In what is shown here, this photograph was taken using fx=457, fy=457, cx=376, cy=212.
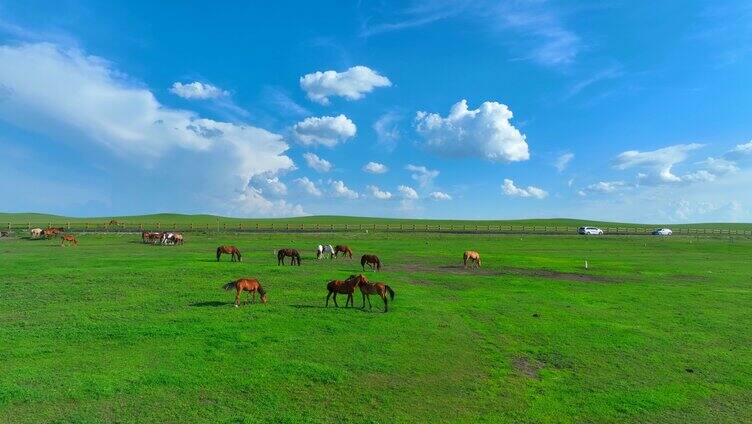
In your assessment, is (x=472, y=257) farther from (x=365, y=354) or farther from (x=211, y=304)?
(x=365, y=354)

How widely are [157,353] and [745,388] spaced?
1555 centimetres

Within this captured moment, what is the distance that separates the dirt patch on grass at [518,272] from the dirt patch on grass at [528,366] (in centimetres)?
1674

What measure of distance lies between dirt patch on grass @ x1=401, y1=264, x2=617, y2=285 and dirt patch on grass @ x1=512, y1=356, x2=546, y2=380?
16.7 meters

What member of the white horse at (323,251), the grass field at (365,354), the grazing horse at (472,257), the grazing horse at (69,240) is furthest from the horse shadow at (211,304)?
the grazing horse at (69,240)

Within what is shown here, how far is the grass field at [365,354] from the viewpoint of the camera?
33.1 feet

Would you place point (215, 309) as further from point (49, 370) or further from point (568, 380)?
point (568, 380)

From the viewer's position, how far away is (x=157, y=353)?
12.7 metres

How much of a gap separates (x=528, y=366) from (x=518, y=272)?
1953 centimetres

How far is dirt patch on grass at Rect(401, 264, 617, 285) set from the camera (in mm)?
29188

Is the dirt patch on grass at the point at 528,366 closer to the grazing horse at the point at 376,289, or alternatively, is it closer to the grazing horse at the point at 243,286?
the grazing horse at the point at 376,289

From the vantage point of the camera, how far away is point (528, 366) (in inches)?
509

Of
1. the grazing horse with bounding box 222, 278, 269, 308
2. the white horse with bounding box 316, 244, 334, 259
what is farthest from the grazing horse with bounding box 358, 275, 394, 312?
the white horse with bounding box 316, 244, 334, 259

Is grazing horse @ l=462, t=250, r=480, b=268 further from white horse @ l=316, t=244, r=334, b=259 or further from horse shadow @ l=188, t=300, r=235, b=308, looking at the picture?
horse shadow @ l=188, t=300, r=235, b=308

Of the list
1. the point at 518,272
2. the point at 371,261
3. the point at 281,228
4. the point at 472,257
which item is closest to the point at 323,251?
the point at 371,261
